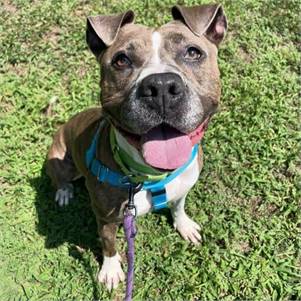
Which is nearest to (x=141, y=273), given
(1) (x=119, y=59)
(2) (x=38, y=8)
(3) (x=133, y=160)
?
(3) (x=133, y=160)

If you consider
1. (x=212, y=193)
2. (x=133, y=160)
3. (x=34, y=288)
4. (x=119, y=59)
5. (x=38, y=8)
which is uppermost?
(x=119, y=59)

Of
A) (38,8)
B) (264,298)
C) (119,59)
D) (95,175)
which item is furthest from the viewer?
(38,8)

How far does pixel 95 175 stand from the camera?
11.9ft

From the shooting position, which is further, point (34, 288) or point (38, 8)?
point (38, 8)

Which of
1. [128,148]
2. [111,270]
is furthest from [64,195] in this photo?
[128,148]

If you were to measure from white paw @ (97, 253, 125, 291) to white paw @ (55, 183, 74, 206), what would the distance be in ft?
2.62

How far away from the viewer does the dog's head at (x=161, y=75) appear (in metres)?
2.87

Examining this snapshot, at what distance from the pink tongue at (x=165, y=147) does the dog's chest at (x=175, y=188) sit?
1.89 ft

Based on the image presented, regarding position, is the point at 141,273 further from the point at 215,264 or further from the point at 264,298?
the point at 264,298

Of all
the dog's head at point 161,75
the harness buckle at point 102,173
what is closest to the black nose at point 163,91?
the dog's head at point 161,75

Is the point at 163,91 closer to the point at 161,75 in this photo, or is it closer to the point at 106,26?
the point at 161,75

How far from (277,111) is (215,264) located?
1.78m

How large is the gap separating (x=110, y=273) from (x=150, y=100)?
196cm

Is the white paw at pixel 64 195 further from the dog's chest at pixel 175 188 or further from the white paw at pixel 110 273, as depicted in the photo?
the dog's chest at pixel 175 188
